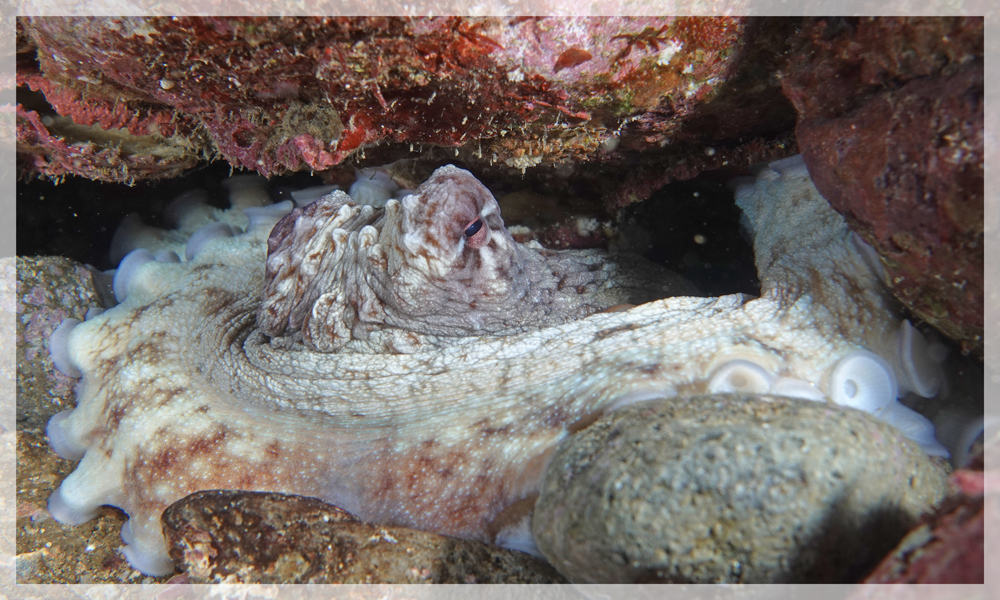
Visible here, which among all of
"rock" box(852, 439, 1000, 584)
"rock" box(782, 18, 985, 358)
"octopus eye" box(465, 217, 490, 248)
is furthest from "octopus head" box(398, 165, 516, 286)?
"rock" box(852, 439, 1000, 584)

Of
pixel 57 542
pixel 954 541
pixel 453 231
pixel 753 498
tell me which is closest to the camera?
pixel 954 541

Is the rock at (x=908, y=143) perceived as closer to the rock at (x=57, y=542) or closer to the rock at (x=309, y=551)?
the rock at (x=309, y=551)

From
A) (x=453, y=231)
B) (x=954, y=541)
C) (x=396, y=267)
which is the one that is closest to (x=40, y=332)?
(x=396, y=267)

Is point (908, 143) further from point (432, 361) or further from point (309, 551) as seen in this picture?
point (309, 551)

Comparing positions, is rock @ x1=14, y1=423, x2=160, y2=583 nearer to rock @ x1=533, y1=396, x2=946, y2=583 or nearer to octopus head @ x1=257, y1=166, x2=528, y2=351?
octopus head @ x1=257, y1=166, x2=528, y2=351

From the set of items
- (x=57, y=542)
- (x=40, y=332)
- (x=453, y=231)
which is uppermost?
(x=453, y=231)

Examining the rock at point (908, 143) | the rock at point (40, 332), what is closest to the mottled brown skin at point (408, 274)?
the rock at point (908, 143)
